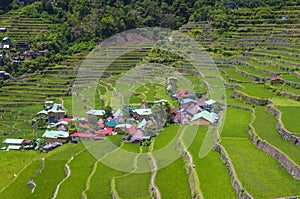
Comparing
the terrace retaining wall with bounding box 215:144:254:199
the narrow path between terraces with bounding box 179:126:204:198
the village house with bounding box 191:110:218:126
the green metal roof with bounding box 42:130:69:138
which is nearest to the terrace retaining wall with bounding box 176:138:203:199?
the narrow path between terraces with bounding box 179:126:204:198

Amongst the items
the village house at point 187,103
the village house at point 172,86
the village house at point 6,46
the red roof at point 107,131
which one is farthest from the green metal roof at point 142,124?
the village house at point 6,46

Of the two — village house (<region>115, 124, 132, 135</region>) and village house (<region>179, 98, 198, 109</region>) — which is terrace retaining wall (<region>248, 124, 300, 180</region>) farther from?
village house (<region>115, 124, 132, 135</region>)

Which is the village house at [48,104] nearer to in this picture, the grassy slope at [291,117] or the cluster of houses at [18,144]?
the cluster of houses at [18,144]

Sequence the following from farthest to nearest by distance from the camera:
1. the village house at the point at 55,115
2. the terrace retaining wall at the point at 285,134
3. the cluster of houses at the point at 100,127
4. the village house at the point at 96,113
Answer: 1. the village house at the point at 55,115
2. the village house at the point at 96,113
3. the cluster of houses at the point at 100,127
4. the terrace retaining wall at the point at 285,134

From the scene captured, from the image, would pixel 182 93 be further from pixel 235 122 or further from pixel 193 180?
pixel 193 180

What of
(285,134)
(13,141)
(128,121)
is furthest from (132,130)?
(285,134)

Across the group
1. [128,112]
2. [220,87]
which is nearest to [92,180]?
[128,112]
